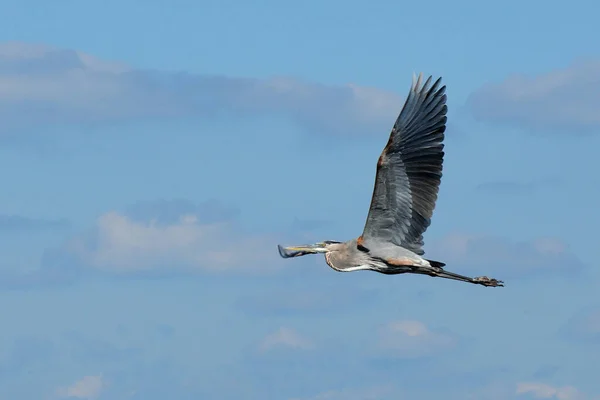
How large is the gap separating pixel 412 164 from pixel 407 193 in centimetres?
64

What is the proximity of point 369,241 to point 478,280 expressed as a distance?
2953 millimetres

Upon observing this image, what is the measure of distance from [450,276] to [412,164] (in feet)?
9.49

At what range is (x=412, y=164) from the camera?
101 feet

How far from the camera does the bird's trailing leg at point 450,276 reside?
104ft

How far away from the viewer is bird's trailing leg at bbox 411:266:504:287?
31.8 metres

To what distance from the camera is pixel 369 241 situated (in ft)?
104

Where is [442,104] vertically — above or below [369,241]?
above

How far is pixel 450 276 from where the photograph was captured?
32.1 meters

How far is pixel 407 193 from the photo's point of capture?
31047 mm

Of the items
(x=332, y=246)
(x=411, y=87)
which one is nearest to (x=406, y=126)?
(x=411, y=87)

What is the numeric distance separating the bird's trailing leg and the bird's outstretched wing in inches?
42.6

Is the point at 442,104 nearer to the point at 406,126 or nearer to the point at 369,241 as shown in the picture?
the point at 406,126

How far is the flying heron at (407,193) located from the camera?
101 ft

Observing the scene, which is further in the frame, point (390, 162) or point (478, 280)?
point (478, 280)
